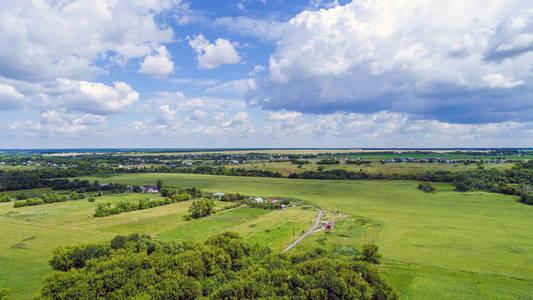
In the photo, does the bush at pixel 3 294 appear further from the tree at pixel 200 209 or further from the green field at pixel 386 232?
the tree at pixel 200 209

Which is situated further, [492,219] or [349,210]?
[349,210]

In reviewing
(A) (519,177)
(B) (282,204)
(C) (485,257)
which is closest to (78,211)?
(B) (282,204)

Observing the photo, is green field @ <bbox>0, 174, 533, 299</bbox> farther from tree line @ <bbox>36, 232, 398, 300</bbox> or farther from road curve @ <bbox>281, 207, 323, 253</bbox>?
tree line @ <bbox>36, 232, 398, 300</bbox>

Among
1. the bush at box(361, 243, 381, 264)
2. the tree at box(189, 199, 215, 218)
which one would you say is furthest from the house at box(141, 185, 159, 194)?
the bush at box(361, 243, 381, 264)

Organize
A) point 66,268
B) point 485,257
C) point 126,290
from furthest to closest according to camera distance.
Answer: point 485,257
point 66,268
point 126,290

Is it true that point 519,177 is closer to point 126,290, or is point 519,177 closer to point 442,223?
point 442,223

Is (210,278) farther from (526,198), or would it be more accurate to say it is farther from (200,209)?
(526,198)

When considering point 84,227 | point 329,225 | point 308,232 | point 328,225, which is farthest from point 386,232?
point 84,227

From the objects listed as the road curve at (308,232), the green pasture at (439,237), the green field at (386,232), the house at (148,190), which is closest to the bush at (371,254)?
the green field at (386,232)

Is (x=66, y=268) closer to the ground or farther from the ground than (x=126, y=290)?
closer to the ground
